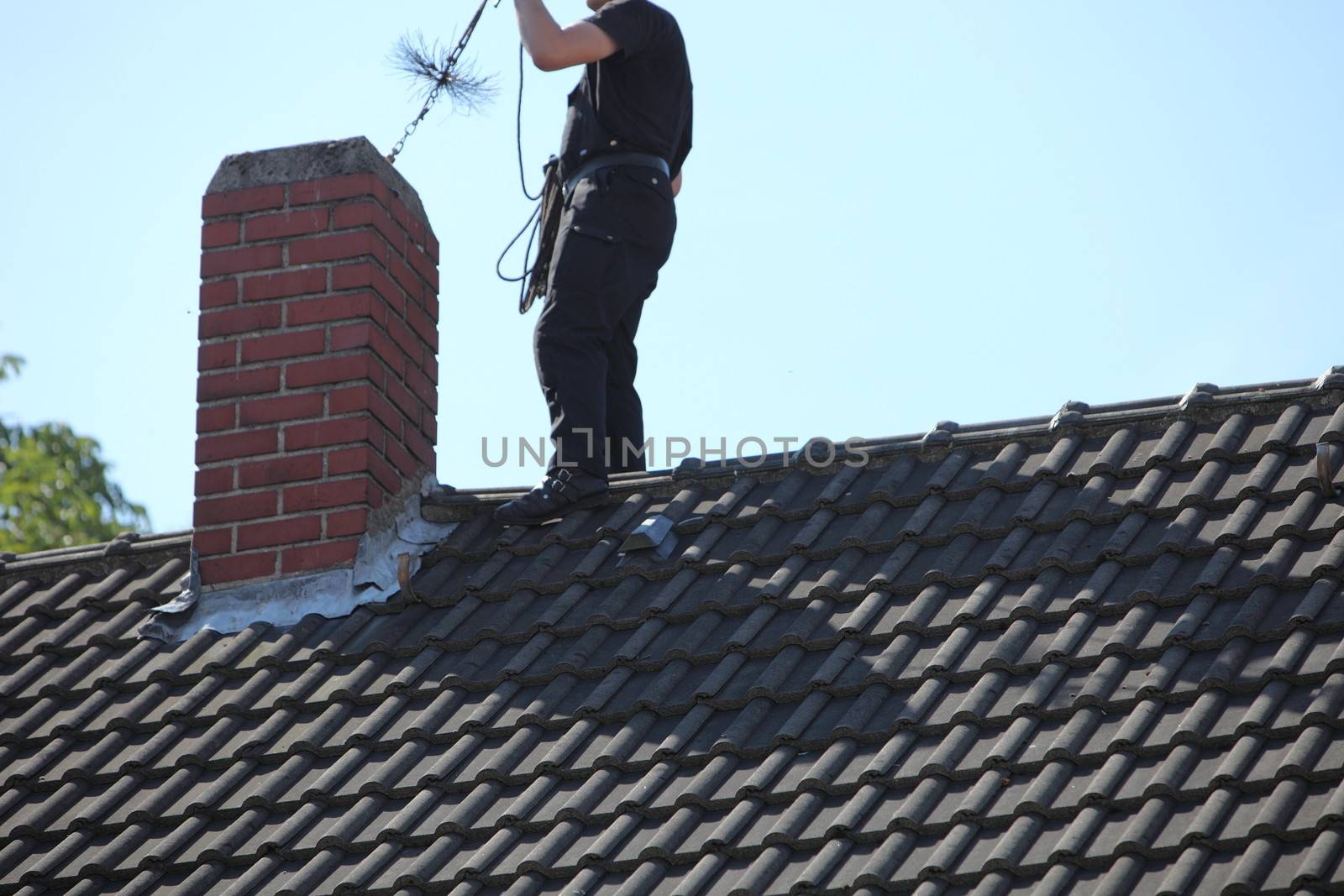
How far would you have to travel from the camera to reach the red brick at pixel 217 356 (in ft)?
20.6

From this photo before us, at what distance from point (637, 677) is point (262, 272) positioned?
217cm

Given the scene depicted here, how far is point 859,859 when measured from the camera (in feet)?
13.7

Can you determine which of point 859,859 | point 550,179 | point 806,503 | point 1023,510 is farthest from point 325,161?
point 859,859

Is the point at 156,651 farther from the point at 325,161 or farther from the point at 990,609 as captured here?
the point at 990,609

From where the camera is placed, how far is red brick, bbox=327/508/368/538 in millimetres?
5965

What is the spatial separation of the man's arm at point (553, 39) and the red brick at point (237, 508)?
1.72 meters

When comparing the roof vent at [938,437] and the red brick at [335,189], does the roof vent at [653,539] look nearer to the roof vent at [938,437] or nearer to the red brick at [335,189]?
the roof vent at [938,437]

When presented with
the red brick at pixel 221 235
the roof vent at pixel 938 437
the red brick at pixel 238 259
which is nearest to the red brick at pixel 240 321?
the red brick at pixel 238 259

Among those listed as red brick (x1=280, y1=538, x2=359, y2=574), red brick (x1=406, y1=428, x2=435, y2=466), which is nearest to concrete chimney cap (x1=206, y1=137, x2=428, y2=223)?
red brick (x1=406, y1=428, x2=435, y2=466)

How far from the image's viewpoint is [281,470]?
609 cm

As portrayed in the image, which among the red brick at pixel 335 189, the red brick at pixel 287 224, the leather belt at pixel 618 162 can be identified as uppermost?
the leather belt at pixel 618 162

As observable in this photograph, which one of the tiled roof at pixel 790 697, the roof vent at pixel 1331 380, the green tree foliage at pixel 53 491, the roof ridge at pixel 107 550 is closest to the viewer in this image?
the tiled roof at pixel 790 697

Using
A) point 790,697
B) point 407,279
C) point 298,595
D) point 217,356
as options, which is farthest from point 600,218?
point 790,697

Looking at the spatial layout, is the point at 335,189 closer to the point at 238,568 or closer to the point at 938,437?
the point at 238,568
